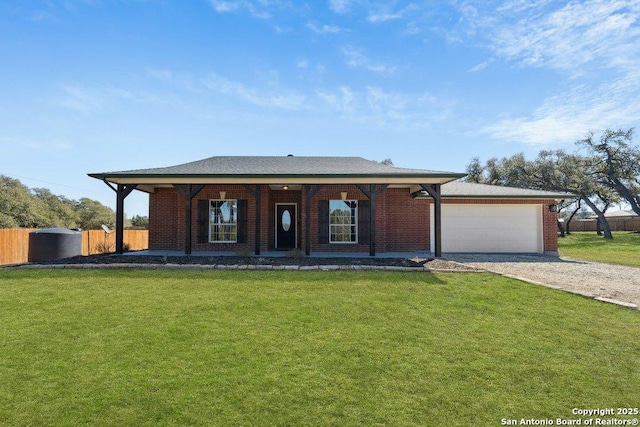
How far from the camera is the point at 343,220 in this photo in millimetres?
12562

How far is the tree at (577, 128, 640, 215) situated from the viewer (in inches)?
1047

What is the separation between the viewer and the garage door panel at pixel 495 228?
45.7 feet

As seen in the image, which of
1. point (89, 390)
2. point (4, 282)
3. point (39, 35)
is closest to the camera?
point (89, 390)

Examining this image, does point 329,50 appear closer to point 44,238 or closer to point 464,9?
point 464,9

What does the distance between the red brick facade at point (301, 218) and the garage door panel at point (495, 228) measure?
0.36 meters

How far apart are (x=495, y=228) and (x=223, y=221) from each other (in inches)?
446

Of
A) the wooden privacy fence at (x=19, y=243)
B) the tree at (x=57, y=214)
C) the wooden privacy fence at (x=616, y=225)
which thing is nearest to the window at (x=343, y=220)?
the wooden privacy fence at (x=19, y=243)

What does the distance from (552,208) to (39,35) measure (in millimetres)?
19447

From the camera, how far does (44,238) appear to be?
12.3 metres

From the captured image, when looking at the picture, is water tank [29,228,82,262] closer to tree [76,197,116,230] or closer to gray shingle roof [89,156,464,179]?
gray shingle roof [89,156,464,179]

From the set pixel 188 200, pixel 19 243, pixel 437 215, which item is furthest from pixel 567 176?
pixel 19 243

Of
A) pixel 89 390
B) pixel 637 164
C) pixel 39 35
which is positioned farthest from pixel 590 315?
pixel 637 164

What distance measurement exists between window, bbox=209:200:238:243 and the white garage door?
8693mm

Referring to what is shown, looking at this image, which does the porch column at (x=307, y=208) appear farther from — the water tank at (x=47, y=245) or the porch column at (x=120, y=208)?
the water tank at (x=47, y=245)
